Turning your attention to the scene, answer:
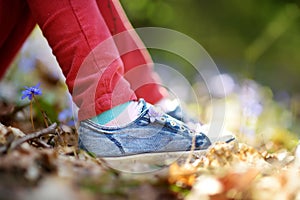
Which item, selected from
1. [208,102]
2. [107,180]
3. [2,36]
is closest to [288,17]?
[208,102]

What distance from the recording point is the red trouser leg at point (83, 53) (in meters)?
1.33

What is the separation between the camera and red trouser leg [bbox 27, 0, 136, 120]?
4.35 ft

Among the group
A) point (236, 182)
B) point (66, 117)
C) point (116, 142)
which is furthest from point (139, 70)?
point (236, 182)

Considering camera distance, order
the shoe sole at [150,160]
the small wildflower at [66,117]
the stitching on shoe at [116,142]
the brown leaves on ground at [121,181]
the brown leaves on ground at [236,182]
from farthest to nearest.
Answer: the small wildflower at [66,117] < the stitching on shoe at [116,142] < the shoe sole at [150,160] < the brown leaves on ground at [236,182] < the brown leaves on ground at [121,181]

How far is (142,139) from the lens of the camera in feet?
4.44

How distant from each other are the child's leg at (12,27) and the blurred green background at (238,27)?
2.28 m

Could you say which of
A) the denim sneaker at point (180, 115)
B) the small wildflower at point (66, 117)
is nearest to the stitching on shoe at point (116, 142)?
the denim sneaker at point (180, 115)

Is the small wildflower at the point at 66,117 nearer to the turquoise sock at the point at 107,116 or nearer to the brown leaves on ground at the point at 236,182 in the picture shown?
the turquoise sock at the point at 107,116

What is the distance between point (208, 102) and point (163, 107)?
1002 mm

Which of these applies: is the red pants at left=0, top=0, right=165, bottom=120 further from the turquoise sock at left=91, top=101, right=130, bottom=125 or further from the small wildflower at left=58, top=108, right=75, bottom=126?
the small wildflower at left=58, top=108, right=75, bottom=126

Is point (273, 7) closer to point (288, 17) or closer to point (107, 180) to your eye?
point (288, 17)

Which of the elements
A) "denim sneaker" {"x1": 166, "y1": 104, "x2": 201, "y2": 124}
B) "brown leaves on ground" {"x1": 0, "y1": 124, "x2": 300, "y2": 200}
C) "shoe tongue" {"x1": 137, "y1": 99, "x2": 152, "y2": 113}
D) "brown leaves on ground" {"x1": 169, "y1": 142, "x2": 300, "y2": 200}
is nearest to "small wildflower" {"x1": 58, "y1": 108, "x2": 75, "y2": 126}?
"denim sneaker" {"x1": 166, "y1": 104, "x2": 201, "y2": 124}

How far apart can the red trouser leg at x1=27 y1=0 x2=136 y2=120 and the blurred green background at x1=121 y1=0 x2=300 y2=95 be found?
8.70 feet

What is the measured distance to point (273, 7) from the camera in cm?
450
